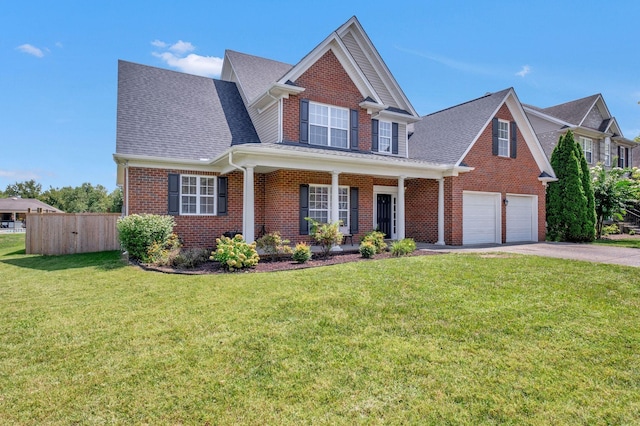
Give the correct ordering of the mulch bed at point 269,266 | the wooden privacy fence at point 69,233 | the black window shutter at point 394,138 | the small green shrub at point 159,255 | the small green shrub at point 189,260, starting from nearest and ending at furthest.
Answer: the mulch bed at point 269,266
the small green shrub at point 189,260
the small green shrub at point 159,255
the wooden privacy fence at point 69,233
the black window shutter at point 394,138

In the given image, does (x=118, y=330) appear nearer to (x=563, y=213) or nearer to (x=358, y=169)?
(x=358, y=169)

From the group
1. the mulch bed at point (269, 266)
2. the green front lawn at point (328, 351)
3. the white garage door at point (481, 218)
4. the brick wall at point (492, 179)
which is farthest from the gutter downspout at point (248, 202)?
the white garage door at point (481, 218)

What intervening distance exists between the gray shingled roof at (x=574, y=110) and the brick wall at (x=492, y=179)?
922 centimetres

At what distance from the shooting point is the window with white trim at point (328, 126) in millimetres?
13438

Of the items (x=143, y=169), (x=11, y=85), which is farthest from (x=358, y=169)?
(x=11, y=85)

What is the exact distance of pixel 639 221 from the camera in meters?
22.8

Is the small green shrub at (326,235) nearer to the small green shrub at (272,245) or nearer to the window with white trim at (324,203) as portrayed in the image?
the small green shrub at (272,245)

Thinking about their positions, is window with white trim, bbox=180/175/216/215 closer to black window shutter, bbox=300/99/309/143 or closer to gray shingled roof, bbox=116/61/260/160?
gray shingled roof, bbox=116/61/260/160

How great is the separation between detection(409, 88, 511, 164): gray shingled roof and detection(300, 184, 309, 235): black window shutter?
6243mm

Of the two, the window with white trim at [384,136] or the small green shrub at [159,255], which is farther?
the window with white trim at [384,136]

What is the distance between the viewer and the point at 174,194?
12.2 metres

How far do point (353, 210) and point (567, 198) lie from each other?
11403 mm

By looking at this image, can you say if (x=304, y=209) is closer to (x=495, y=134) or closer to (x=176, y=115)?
(x=176, y=115)

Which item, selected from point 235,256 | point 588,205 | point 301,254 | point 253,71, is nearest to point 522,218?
point 588,205
